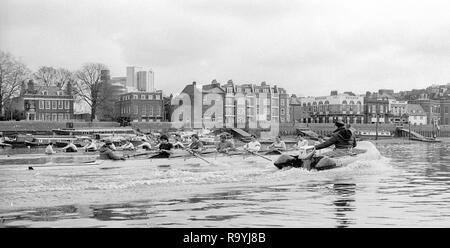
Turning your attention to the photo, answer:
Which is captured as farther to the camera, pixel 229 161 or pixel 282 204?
pixel 229 161

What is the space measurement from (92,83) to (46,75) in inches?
306

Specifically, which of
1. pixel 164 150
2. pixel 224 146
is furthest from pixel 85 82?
pixel 164 150

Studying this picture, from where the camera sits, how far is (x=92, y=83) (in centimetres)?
8750

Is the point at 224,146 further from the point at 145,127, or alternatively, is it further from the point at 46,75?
the point at 46,75

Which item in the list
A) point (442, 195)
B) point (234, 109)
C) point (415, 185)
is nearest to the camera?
point (442, 195)

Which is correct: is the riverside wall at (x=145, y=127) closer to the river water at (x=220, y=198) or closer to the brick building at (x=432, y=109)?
the brick building at (x=432, y=109)

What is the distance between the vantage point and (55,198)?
12406mm

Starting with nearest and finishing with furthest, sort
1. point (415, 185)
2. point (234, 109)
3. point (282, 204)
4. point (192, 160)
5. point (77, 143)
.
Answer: point (282, 204) → point (415, 185) → point (192, 160) → point (77, 143) → point (234, 109)

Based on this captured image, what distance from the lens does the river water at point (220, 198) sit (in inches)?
386

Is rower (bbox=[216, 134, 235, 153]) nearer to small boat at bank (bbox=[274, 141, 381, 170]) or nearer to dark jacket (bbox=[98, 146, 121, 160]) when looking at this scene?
dark jacket (bbox=[98, 146, 121, 160])

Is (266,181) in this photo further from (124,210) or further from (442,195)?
(124,210)

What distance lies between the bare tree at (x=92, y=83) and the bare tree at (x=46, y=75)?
4.01 metres
